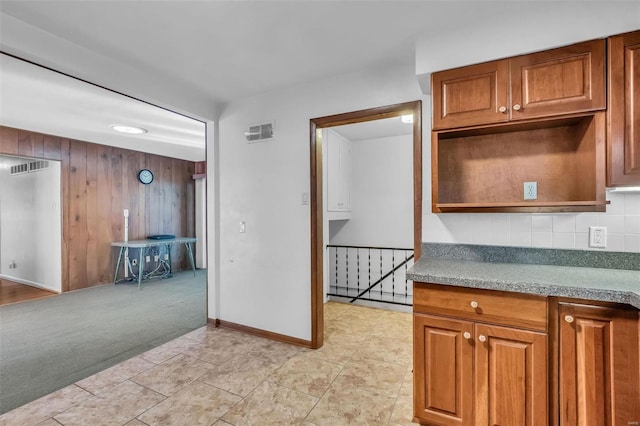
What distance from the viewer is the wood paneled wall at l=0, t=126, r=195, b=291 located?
15.0 feet

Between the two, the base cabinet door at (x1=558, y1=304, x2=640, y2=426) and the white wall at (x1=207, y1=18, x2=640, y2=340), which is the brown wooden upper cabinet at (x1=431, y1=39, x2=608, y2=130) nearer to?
the white wall at (x1=207, y1=18, x2=640, y2=340)

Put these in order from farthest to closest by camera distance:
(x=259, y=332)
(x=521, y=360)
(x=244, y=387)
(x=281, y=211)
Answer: (x=259, y=332)
(x=281, y=211)
(x=244, y=387)
(x=521, y=360)

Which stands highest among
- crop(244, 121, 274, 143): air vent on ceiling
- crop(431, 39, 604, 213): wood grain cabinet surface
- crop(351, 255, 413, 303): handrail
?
crop(244, 121, 274, 143): air vent on ceiling

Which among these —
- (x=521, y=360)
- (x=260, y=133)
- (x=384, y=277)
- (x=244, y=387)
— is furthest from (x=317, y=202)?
(x=384, y=277)

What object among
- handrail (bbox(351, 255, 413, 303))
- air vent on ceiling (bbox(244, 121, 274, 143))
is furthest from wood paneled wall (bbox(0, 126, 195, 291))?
handrail (bbox(351, 255, 413, 303))

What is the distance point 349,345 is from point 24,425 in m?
2.29

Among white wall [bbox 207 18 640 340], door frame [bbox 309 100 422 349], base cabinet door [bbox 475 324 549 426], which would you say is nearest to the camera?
base cabinet door [bbox 475 324 549 426]

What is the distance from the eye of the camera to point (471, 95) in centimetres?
180

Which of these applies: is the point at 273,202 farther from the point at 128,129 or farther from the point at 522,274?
the point at 128,129

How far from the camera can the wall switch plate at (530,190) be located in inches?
74.2

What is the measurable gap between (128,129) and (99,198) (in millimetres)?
1755

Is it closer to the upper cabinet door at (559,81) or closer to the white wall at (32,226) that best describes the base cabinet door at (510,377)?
the upper cabinet door at (559,81)

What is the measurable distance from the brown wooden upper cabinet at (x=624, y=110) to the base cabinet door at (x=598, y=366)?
2.40 feet

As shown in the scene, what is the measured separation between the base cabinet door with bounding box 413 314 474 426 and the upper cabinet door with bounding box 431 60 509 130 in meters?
1.21
